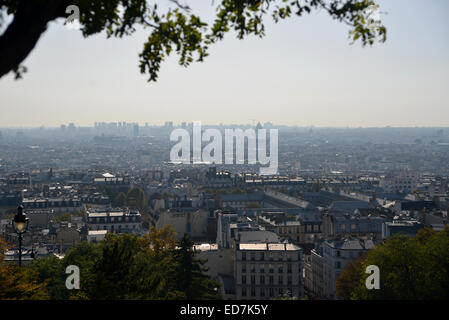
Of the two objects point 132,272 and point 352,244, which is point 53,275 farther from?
point 132,272

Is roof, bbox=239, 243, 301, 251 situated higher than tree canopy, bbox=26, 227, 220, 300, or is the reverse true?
tree canopy, bbox=26, 227, 220, 300

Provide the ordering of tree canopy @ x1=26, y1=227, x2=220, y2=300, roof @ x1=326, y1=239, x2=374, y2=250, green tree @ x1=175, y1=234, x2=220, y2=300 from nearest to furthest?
1. tree canopy @ x1=26, y1=227, x2=220, y2=300
2. green tree @ x1=175, y1=234, x2=220, y2=300
3. roof @ x1=326, y1=239, x2=374, y2=250

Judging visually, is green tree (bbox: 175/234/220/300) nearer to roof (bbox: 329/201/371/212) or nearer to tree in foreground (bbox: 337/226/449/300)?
tree in foreground (bbox: 337/226/449/300)

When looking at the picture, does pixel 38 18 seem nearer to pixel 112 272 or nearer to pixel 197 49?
pixel 197 49

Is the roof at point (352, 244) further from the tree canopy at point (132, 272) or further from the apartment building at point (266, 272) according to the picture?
the tree canopy at point (132, 272)

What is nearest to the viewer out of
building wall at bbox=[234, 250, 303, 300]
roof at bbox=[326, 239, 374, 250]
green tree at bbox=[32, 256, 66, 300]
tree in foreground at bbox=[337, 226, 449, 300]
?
tree in foreground at bbox=[337, 226, 449, 300]

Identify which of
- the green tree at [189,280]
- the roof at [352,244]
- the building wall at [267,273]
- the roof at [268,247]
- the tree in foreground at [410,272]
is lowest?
the building wall at [267,273]

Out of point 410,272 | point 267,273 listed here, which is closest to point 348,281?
point 267,273

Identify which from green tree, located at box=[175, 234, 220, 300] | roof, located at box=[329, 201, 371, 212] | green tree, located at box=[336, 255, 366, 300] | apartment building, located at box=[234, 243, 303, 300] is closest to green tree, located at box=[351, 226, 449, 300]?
green tree, located at box=[336, 255, 366, 300]

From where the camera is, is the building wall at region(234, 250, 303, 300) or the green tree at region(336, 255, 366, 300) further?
the building wall at region(234, 250, 303, 300)

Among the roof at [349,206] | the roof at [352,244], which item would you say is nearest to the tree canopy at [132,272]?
the roof at [352,244]
